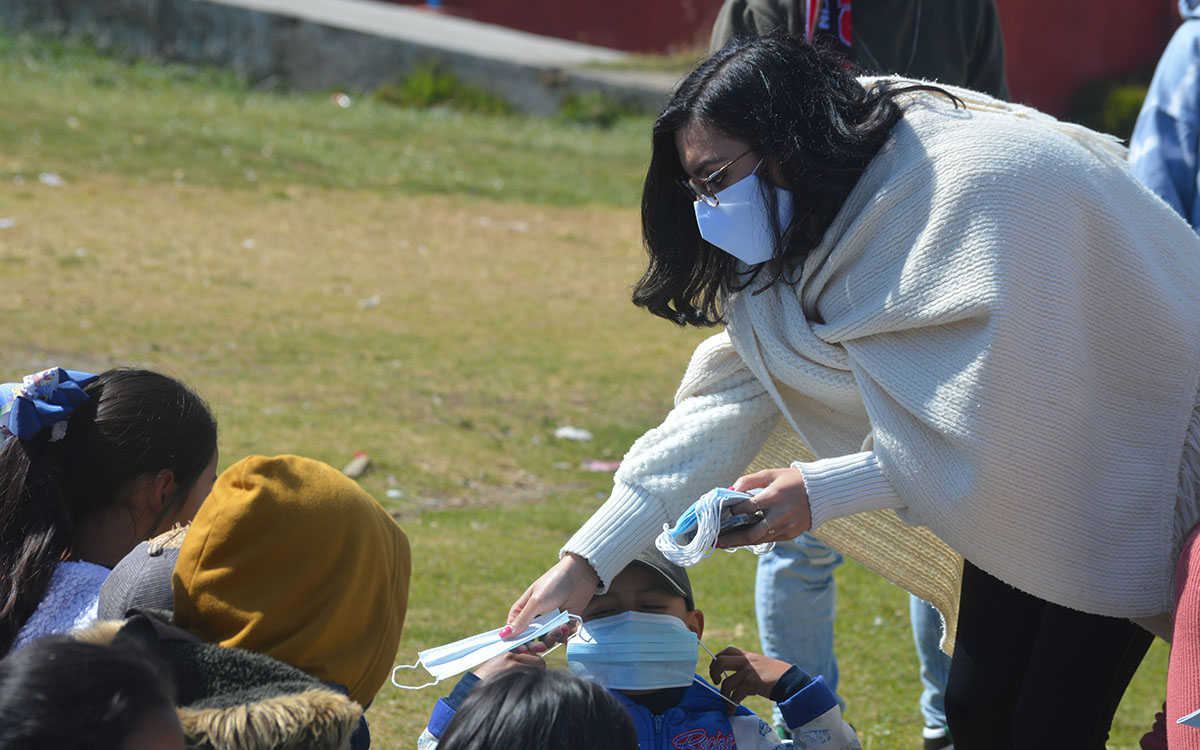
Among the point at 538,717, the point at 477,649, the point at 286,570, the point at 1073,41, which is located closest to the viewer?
the point at 538,717

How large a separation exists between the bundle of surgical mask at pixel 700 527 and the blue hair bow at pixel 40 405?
115 centimetres

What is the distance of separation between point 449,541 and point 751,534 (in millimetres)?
2549

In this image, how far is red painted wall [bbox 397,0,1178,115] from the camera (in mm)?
17844

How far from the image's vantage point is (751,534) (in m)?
2.33

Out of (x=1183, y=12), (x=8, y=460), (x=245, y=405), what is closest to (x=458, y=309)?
(x=245, y=405)

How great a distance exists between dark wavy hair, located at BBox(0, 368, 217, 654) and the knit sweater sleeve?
793 mm

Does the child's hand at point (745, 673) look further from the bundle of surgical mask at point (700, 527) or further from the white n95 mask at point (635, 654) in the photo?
the bundle of surgical mask at point (700, 527)

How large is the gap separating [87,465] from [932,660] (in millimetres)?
2082

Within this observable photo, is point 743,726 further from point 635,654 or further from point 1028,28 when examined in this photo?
point 1028,28

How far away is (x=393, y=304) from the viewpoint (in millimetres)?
7887

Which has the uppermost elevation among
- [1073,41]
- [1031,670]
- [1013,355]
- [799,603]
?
[1013,355]

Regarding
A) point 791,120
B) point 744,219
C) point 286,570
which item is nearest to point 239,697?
point 286,570

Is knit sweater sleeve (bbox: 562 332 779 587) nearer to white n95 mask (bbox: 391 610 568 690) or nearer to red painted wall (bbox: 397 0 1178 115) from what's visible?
white n95 mask (bbox: 391 610 568 690)

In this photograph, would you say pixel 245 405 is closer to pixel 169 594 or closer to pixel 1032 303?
pixel 169 594
